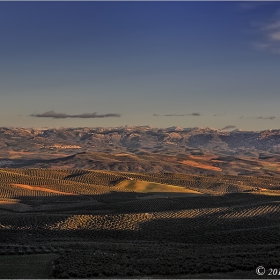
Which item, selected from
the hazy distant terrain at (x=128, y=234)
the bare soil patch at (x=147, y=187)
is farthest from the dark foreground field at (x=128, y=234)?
the bare soil patch at (x=147, y=187)

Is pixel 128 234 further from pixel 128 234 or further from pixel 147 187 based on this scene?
pixel 147 187

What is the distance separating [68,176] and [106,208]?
7989cm

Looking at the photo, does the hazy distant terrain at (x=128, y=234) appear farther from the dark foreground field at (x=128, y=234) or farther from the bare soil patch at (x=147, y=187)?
the bare soil patch at (x=147, y=187)

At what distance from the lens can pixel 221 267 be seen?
99.5ft

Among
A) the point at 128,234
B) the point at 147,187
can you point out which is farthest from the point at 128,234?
the point at 147,187

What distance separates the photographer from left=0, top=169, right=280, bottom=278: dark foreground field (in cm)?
3138

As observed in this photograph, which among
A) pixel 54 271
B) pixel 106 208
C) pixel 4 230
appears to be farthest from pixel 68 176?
pixel 54 271

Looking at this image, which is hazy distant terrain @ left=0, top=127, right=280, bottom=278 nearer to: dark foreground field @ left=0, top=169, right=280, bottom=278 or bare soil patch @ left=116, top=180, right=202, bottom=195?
dark foreground field @ left=0, top=169, right=280, bottom=278

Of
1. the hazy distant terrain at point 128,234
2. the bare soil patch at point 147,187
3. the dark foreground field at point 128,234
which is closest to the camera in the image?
the dark foreground field at point 128,234

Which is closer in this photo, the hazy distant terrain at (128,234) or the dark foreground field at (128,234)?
the dark foreground field at (128,234)

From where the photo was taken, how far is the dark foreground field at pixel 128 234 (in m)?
31.4

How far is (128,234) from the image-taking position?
2343 inches

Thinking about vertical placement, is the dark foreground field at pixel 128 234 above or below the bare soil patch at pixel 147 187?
above

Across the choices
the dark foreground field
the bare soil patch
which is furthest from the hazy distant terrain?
the bare soil patch
